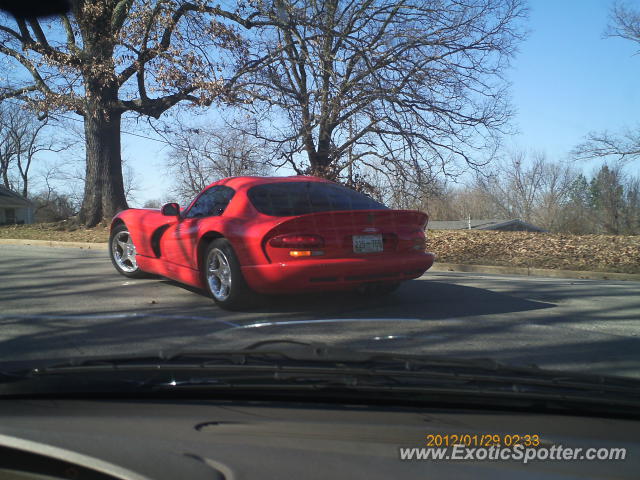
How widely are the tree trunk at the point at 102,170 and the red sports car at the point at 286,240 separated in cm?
1134

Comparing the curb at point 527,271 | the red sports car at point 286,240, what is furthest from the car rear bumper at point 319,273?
the curb at point 527,271

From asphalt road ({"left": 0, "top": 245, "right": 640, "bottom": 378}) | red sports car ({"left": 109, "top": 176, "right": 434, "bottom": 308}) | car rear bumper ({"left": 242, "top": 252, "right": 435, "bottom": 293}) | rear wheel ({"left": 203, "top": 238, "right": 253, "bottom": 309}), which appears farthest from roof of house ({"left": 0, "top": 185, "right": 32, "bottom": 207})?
car rear bumper ({"left": 242, "top": 252, "right": 435, "bottom": 293})

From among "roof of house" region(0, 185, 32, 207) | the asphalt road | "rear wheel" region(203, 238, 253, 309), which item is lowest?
the asphalt road

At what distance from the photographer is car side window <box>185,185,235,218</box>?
19.0 feet

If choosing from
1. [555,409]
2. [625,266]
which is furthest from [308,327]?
[625,266]

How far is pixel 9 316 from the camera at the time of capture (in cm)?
527

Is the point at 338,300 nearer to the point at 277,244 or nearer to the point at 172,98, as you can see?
the point at 277,244

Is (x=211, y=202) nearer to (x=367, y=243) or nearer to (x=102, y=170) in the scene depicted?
(x=367, y=243)

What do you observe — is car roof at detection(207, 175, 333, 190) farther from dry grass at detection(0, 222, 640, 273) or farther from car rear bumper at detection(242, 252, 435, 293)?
dry grass at detection(0, 222, 640, 273)

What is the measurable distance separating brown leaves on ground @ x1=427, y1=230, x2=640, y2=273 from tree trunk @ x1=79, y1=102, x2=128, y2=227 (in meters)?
10.2

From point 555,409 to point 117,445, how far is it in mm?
1656

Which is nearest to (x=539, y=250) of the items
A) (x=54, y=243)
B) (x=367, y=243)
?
(x=367, y=243)

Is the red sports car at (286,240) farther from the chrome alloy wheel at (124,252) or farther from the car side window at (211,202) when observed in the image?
the chrome alloy wheel at (124,252)

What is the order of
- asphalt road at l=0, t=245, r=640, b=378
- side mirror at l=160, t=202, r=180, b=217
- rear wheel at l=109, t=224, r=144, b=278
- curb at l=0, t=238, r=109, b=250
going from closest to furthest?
1. asphalt road at l=0, t=245, r=640, b=378
2. side mirror at l=160, t=202, r=180, b=217
3. rear wheel at l=109, t=224, r=144, b=278
4. curb at l=0, t=238, r=109, b=250
